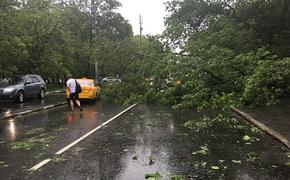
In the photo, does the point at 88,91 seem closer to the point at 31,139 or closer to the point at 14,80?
the point at 14,80

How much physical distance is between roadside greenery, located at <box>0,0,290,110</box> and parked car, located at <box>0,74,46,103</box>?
3.88 feet

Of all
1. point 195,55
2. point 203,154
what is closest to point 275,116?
point 203,154

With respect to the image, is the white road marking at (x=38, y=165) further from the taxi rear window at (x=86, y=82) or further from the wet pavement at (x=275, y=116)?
the taxi rear window at (x=86, y=82)

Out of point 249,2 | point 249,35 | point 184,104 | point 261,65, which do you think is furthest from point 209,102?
point 249,2

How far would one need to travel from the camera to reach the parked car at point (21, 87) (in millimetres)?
24578

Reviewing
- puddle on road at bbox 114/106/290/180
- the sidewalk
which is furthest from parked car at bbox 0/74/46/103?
the sidewalk

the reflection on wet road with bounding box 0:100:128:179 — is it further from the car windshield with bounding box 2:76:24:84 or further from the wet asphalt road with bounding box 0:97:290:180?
the car windshield with bounding box 2:76:24:84

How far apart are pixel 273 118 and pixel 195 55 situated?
26.8 feet

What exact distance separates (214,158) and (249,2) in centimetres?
1953

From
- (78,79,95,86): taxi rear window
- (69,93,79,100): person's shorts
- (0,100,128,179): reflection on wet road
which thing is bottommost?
(0,100,128,179): reflection on wet road

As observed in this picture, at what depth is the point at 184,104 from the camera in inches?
778

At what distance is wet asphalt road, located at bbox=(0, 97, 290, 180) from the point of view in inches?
285

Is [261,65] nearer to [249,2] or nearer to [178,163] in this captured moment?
[249,2]

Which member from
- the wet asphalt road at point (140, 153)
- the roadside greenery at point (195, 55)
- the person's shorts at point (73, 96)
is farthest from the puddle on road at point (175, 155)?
the person's shorts at point (73, 96)
